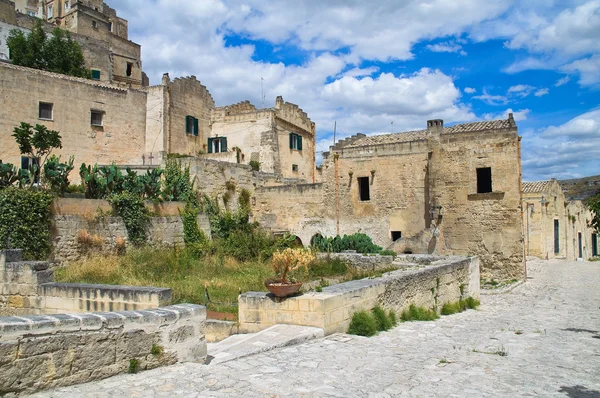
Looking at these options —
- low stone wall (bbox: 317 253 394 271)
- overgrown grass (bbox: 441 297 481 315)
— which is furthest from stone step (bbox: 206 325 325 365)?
low stone wall (bbox: 317 253 394 271)

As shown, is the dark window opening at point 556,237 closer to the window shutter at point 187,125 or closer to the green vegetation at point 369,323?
the window shutter at point 187,125

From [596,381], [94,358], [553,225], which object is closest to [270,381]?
[94,358]

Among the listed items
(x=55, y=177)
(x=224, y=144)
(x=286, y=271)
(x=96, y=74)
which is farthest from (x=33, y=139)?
(x=96, y=74)

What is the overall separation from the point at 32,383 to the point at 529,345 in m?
7.99

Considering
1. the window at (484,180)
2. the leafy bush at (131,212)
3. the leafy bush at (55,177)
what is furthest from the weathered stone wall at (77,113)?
the window at (484,180)

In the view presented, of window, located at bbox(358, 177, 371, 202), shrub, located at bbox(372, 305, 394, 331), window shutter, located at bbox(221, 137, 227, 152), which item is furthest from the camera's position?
window shutter, located at bbox(221, 137, 227, 152)

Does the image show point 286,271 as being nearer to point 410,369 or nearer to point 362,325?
point 362,325

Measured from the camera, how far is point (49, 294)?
34.0 ft

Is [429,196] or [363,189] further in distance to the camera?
[363,189]

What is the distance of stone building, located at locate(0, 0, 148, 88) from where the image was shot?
36281 millimetres

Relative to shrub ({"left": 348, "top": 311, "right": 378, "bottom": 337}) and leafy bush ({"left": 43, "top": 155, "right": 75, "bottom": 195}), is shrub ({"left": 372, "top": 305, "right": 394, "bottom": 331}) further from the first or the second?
leafy bush ({"left": 43, "top": 155, "right": 75, "bottom": 195})

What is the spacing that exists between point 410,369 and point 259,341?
228cm

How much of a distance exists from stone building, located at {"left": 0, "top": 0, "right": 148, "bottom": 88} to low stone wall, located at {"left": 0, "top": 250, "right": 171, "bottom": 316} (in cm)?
2416

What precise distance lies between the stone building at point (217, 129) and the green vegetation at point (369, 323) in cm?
2144
